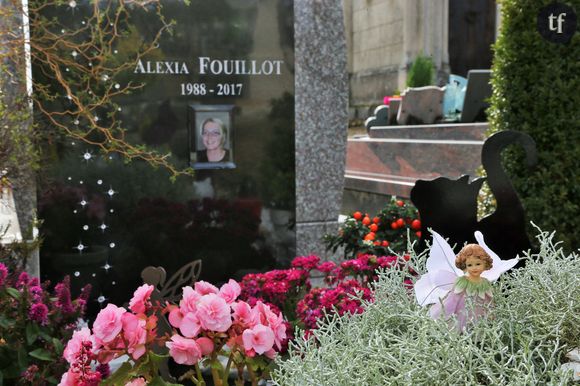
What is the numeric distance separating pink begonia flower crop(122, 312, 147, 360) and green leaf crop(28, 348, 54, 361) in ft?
2.46

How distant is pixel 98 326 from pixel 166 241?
268 cm

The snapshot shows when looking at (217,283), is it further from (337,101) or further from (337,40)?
(337,40)

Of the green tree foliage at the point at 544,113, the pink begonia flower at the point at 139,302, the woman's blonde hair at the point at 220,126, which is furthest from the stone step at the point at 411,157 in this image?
the pink begonia flower at the point at 139,302

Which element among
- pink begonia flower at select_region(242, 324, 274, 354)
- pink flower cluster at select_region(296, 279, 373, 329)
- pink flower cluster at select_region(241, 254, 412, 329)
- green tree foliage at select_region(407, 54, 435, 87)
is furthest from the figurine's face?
green tree foliage at select_region(407, 54, 435, 87)

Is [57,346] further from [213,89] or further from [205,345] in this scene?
[213,89]

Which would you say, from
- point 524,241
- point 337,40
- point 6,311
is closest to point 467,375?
point 524,241

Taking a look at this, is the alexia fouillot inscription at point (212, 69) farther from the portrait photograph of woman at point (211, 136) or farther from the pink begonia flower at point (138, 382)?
the pink begonia flower at point (138, 382)

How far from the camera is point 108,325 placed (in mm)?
1979

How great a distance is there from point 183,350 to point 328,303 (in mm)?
985

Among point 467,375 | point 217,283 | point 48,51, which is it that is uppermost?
point 48,51

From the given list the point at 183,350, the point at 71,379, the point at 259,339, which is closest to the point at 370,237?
the point at 259,339

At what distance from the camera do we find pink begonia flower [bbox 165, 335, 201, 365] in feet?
6.55

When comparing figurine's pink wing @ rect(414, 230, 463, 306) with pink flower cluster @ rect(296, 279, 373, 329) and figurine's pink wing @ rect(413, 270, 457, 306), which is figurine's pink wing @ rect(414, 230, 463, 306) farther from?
pink flower cluster @ rect(296, 279, 373, 329)

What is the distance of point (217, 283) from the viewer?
15.7 ft
